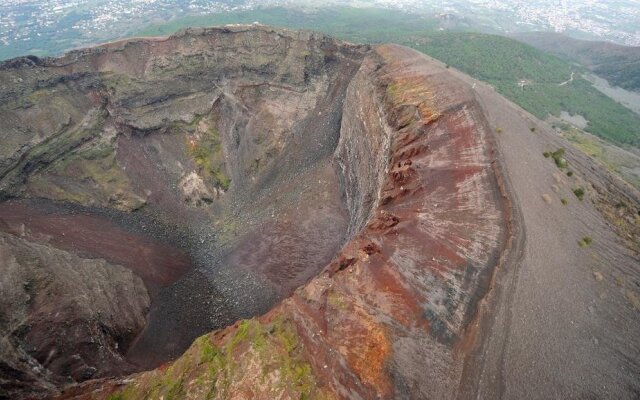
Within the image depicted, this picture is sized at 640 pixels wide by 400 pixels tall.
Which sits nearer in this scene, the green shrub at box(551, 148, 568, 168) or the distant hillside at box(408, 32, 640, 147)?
the green shrub at box(551, 148, 568, 168)

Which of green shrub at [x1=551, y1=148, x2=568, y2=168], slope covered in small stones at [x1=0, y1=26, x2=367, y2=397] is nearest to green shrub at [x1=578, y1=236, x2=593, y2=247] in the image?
green shrub at [x1=551, y1=148, x2=568, y2=168]

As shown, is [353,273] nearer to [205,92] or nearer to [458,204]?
[458,204]

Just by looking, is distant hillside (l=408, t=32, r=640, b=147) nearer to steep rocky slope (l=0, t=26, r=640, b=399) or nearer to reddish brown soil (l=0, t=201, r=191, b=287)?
steep rocky slope (l=0, t=26, r=640, b=399)

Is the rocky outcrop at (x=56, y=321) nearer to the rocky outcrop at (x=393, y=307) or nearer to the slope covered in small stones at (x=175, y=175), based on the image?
the slope covered in small stones at (x=175, y=175)

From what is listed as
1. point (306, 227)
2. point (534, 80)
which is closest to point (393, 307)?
point (306, 227)

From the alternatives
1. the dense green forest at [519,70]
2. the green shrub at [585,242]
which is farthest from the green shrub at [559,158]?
the dense green forest at [519,70]

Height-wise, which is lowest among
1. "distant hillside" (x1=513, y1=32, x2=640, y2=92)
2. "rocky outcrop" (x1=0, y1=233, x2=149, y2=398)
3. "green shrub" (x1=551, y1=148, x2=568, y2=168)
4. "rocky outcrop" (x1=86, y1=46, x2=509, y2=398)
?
"distant hillside" (x1=513, y1=32, x2=640, y2=92)
